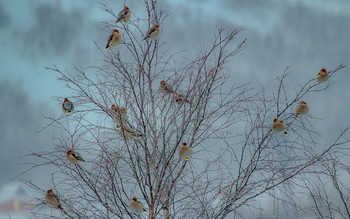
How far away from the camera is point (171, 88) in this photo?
554 cm

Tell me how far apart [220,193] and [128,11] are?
97.1 inches

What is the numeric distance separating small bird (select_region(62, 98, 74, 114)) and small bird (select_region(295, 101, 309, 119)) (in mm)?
2685

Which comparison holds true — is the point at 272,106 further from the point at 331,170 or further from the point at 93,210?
the point at 93,210

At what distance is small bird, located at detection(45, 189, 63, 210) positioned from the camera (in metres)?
5.25

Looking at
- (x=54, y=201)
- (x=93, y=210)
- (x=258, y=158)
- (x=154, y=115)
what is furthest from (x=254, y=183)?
(x=54, y=201)

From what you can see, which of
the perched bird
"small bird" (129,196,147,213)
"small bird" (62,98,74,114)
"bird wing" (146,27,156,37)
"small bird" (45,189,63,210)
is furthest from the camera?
"bird wing" (146,27,156,37)

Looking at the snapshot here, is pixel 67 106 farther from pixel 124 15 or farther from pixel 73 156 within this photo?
pixel 124 15

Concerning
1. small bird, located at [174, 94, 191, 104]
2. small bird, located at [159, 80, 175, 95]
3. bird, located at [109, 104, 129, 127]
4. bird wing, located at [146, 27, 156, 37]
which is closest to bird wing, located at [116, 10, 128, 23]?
bird wing, located at [146, 27, 156, 37]

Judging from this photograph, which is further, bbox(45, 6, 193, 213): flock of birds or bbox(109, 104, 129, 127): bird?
bbox(109, 104, 129, 127): bird

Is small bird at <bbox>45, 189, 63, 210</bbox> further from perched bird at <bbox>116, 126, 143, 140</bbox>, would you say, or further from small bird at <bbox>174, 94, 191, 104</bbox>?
small bird at <bbox>174, 94, 191, 104</bbox>

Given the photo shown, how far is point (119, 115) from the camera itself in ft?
17.8

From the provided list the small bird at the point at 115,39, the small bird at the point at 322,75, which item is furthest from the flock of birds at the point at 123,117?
the small bird at the point at 322,75

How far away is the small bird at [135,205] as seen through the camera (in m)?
5.11

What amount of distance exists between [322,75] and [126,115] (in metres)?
2.47
